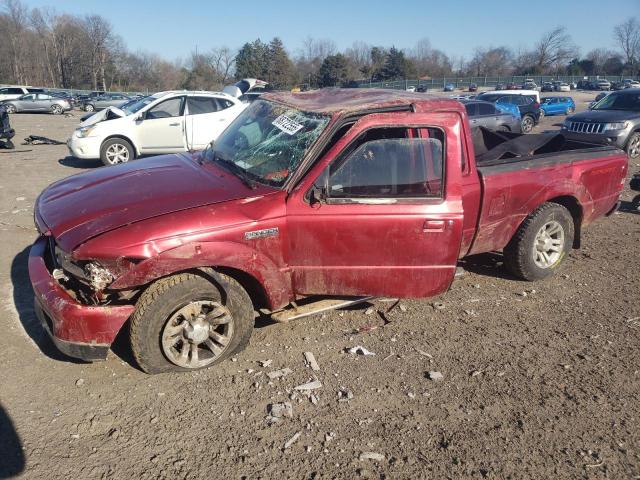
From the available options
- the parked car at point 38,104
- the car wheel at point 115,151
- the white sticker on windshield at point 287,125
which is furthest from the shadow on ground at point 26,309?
the parked car at point 38,104

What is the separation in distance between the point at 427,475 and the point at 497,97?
2114 cm

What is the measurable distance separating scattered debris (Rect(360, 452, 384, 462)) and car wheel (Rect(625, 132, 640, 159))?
12090 millimetres

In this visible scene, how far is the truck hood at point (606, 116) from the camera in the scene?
12.1 m

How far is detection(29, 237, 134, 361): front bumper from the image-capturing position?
3.10 metres

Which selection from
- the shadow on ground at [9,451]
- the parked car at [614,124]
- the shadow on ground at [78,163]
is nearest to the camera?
the shadow on ground at [9,451]

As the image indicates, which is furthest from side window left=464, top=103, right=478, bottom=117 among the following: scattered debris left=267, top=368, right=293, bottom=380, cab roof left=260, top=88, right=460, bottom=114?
scattered debris left=267, top=368, right=293, bottom=380

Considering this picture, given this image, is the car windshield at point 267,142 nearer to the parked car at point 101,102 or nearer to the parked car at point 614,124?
the parked car at point 614,124

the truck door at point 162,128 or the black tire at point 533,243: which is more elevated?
the truck door at point 162,128

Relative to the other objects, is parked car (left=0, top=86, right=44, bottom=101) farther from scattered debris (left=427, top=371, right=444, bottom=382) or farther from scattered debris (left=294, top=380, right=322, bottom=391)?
scattered debris (left=427, top=371, right=444, bottom=382)

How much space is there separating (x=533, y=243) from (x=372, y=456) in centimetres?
304

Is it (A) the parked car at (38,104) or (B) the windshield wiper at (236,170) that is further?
(A) the parked car at (38,104)

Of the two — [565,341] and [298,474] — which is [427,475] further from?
[565,341]

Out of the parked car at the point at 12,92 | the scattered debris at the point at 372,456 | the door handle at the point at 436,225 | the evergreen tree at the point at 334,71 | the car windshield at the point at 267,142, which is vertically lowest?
the scattered debris at the point at 372,456

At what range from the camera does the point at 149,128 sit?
10.9 m
